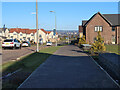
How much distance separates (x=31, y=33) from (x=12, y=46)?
72.6 metres

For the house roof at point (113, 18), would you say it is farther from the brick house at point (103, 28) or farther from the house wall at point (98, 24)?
the house wall at point (98, 24)

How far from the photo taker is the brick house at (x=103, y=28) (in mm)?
45656

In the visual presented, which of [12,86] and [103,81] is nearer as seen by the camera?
[12,86]

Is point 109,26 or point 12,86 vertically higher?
point 109,26

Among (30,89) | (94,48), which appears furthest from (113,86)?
(94,48)

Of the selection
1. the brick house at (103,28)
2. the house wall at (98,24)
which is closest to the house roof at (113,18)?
the brick house at (103,28)

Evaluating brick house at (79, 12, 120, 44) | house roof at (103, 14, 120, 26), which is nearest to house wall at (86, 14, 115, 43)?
brick house at (79, 12, 120, 44)

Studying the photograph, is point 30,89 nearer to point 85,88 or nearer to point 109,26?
point 85,88

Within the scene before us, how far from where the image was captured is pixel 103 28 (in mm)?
46062

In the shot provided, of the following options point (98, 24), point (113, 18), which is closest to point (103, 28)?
point (98, 24)

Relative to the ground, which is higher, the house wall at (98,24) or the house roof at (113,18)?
the house roof at (113,18)

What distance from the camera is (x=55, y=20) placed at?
156 feet

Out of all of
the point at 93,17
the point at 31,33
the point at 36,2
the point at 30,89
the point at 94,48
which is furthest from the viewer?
the point at 31,33

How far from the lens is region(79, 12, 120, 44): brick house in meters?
45.7
